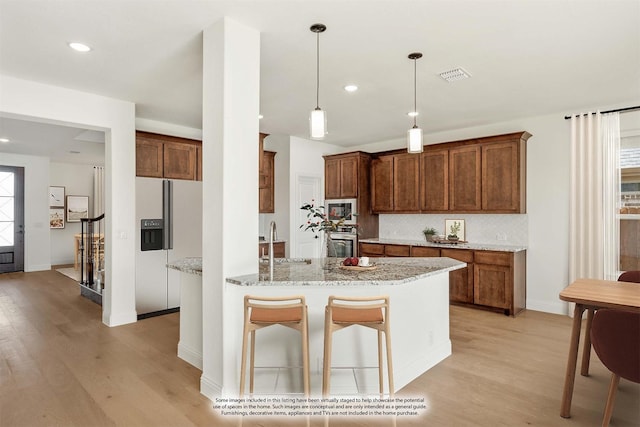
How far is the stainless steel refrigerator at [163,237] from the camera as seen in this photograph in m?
4.61

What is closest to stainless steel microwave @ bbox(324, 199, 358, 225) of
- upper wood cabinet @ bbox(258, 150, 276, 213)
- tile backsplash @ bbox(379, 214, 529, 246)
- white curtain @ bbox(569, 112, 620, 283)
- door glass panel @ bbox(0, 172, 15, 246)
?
tile backsplash @ bbox(379, 214, 529, 246)

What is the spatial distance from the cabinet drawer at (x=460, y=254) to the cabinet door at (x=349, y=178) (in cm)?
183

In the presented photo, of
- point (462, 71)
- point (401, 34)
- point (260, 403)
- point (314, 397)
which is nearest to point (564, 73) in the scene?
point (462, 71)

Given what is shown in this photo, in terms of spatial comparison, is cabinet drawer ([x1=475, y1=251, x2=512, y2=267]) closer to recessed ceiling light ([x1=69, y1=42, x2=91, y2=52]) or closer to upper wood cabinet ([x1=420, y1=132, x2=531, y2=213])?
upper wood cabinet ([x1=420, y1=132, x2=531, y2=213])

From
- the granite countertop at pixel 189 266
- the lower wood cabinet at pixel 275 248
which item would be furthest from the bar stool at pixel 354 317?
the lower wood cabinet at pixel 275 248

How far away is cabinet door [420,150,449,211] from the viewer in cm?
566

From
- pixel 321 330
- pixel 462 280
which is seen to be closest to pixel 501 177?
pixel 462 280

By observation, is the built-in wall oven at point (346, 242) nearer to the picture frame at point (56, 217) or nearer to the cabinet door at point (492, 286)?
the cabinet door at point (492, 286)

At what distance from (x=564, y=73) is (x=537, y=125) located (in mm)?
1698

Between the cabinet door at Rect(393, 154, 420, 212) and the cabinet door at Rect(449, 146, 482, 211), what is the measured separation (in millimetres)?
574

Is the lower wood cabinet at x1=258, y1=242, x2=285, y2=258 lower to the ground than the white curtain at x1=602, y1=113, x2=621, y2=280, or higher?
lower

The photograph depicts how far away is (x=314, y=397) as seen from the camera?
103 inches

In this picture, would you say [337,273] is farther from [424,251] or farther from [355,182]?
[355,182]

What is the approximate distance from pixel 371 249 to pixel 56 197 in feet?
25.8
